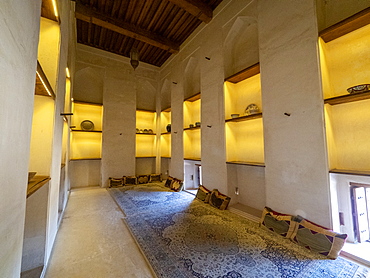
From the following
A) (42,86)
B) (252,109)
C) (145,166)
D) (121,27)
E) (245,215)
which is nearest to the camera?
(42,86)

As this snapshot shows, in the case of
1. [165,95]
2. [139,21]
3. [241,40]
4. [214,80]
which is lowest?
[214,80]

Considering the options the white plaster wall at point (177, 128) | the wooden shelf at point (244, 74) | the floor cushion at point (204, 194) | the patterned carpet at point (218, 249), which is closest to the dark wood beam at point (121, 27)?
the white plaster wall at point (177, 128)

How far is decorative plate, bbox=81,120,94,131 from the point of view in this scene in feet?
18.5

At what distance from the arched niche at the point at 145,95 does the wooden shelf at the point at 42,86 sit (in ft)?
16.9

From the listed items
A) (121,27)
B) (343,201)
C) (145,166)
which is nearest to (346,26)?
(343,201)

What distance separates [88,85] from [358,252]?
766 cm

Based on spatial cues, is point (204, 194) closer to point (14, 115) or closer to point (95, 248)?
point (95, 248)

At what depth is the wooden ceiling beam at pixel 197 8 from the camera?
149 inches

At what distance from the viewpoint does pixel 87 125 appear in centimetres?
571

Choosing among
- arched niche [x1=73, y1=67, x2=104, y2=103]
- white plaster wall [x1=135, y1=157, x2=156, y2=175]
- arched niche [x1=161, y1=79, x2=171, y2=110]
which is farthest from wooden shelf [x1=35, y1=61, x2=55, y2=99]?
white plaster wall [x1=135, y1=157, x2=156, y2=175]

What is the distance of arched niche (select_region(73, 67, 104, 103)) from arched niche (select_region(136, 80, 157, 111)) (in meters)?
1.43

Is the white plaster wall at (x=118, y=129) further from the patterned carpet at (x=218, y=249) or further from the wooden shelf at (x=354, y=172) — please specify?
the wooden shelf at (x=354, y=172)

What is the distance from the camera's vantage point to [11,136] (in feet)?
2.61

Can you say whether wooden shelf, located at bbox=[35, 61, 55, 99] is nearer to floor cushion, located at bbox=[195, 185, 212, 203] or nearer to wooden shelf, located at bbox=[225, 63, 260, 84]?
wooden shelf, located at bbox=[225, 63, 260, 84]
